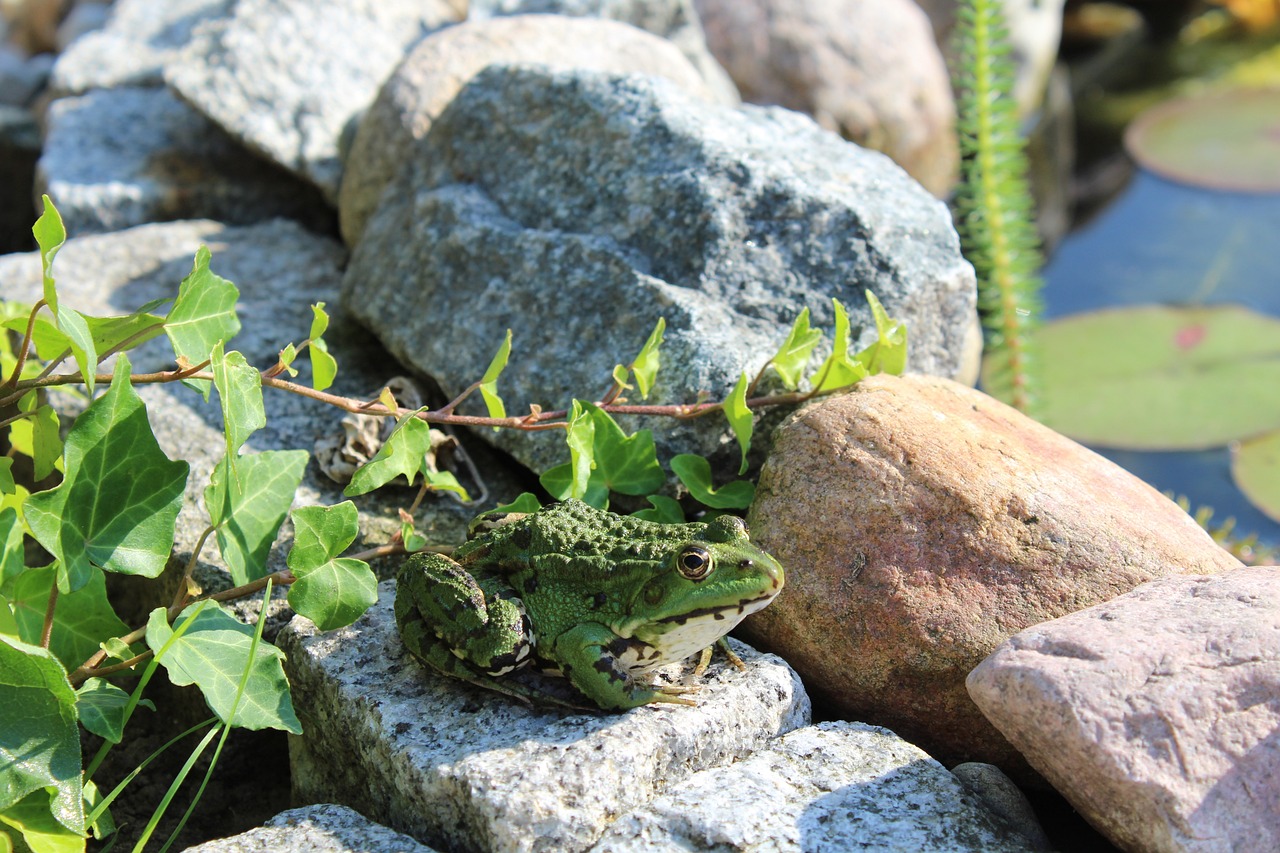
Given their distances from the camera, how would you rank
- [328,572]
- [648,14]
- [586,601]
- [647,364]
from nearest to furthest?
[586,601] < [328,572] < [647,364] < [648,14]

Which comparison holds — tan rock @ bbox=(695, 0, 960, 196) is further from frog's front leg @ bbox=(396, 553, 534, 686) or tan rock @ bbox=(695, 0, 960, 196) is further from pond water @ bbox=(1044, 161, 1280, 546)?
frog's front leg @ bbox=(396, 553, 534, 686)

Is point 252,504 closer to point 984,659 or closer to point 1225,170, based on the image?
point 984,659

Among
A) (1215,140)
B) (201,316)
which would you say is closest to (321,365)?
(201,316)

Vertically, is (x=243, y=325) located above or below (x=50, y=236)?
below

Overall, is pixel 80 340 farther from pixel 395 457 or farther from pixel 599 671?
pixel 599 671

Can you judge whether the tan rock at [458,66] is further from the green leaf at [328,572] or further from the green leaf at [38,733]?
the green leaf at [38,733]

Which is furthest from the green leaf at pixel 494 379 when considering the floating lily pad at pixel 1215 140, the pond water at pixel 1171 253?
the floating lily pad at pixel 1215 140
